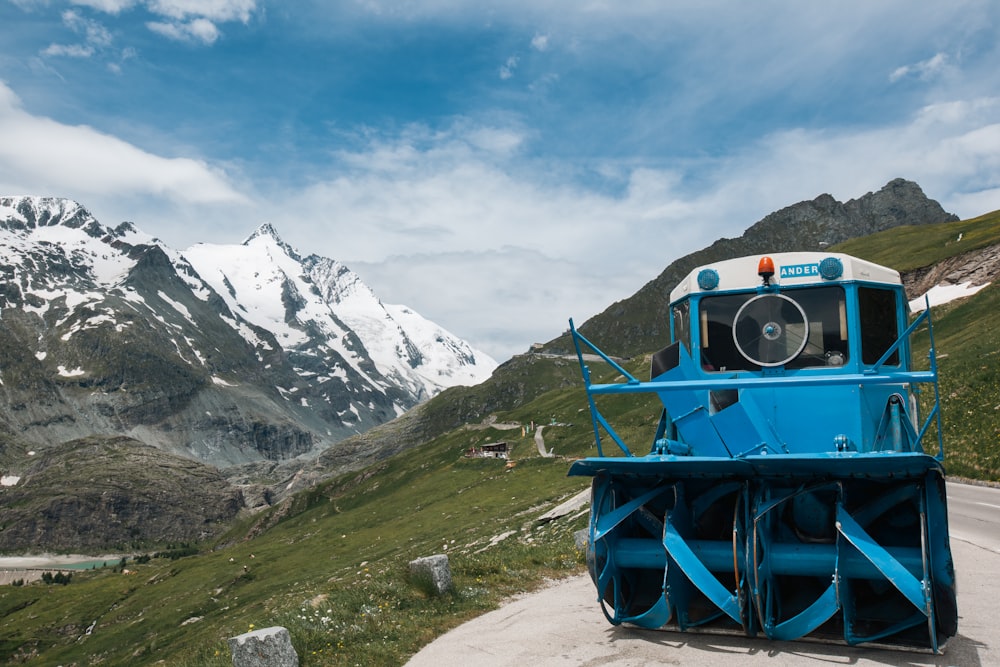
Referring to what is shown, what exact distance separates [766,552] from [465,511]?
58.3m

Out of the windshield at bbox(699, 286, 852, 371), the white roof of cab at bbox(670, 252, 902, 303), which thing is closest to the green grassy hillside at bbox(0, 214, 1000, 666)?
the windshield at bbox(699, 286, 852, 371)

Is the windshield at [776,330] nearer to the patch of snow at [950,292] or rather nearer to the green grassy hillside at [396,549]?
the green grassy hillside at [396,549]

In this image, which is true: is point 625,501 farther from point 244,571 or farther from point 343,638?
point 244,571

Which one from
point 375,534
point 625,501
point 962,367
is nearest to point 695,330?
point 625,501

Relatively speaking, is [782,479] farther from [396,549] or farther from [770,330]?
[396,549]

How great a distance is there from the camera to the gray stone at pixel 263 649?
12273 mm

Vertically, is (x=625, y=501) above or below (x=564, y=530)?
above

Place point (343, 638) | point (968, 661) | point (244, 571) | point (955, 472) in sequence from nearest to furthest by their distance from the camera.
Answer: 1. point (968, 661)
2. point (343, 638)
3. point (955, 472)
4. point (244, 571)

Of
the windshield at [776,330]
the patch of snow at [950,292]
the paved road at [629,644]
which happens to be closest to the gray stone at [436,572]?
the paved road at [629,644]

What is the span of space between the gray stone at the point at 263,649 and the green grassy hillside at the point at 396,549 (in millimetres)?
841

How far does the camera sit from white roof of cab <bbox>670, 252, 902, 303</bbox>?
1427 centimetres

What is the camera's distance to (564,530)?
105 ft

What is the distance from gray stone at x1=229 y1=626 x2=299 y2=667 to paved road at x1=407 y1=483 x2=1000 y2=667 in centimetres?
206

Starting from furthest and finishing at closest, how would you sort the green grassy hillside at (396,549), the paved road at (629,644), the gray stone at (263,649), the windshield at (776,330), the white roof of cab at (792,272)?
the green grassy hillside at (396,549) → the white roof of cab at (792,272) → the windshield at (776,330) → the gray stone at (263,649) → the paved road at (629,644)
